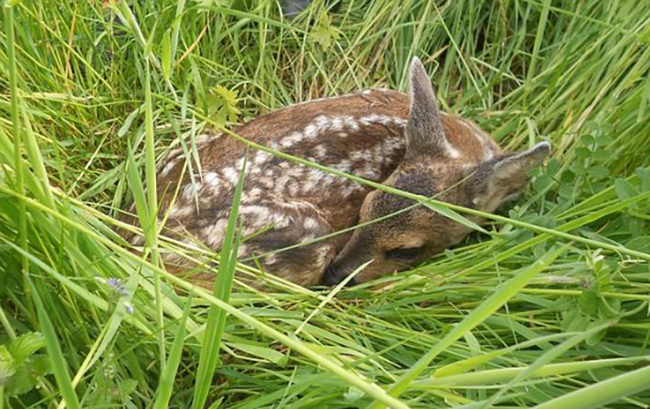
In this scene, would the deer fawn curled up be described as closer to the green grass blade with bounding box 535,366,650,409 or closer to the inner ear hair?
the inner ear hair

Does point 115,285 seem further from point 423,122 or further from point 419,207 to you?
point 423,122

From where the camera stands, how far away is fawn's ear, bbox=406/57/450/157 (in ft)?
9.89

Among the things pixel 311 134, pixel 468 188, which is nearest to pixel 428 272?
pixel 468 188

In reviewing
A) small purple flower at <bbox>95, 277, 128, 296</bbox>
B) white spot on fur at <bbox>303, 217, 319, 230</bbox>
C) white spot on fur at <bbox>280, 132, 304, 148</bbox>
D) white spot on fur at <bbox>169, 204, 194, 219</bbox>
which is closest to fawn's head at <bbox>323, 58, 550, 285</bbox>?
white spot on fur at <bbox>303, 217, 319, 230</bbox>

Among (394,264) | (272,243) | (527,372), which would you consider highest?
(527,372)

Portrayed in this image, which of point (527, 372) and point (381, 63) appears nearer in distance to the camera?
point (527, 372)

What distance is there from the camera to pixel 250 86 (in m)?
3.66

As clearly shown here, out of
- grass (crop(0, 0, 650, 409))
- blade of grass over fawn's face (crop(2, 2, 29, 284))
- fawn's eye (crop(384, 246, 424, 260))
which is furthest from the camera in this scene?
fawn's eye (crop(384, 246, 424, 260))

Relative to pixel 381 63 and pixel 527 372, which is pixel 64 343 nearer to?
pixel 527 372

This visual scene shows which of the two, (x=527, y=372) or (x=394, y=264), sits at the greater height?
(x=527, y=372)

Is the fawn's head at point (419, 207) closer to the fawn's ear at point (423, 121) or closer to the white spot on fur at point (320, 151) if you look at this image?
the fawn's ear at point (423, 121)

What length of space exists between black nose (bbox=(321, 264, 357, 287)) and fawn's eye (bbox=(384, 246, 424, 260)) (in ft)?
0.59

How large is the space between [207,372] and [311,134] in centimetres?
159

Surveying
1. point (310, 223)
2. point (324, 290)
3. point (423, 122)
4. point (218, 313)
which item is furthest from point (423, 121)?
point (218, 313)
